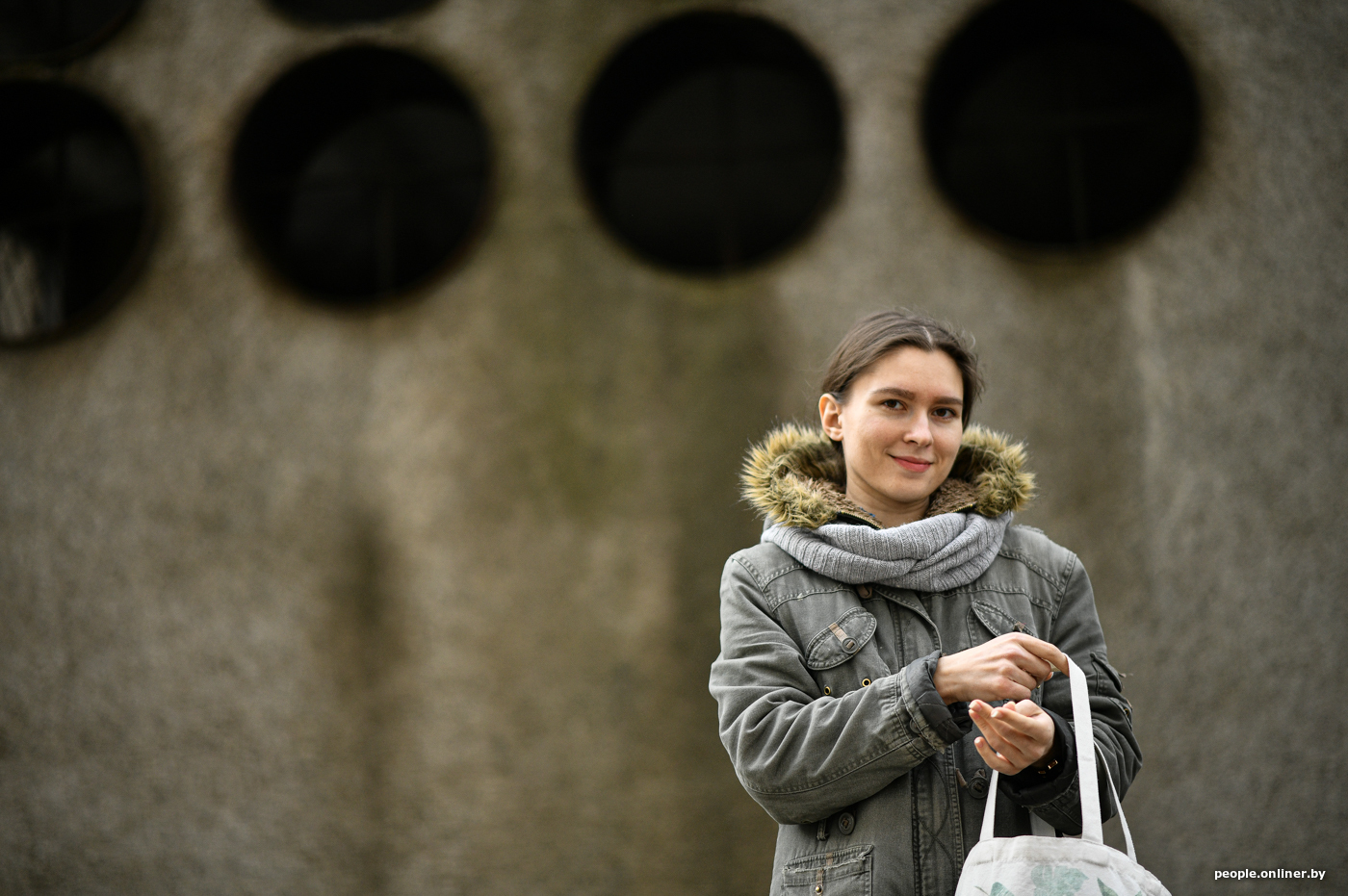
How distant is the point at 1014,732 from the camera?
1478mm

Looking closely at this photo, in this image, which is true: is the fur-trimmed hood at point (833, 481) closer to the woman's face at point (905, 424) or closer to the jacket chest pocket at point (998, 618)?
the woman's face at point (905, 424)

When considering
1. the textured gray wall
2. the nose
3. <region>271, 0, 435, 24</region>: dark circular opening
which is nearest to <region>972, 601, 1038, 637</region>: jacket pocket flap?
the nose

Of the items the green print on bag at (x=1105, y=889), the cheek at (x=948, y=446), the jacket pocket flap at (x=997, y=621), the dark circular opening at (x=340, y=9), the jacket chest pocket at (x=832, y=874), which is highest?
the dark circular opening at (x=340, y=9)

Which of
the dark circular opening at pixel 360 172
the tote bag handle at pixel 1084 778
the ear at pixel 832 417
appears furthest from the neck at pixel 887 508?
the dark circular opening at pixel 360 172

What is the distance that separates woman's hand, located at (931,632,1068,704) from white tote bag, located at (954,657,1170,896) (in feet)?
0.35

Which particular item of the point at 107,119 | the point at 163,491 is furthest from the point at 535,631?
the point at 107,119

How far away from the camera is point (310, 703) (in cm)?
461

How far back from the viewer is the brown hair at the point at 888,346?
1801 mm

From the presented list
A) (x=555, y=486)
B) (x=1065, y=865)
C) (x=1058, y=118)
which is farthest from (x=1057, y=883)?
(x=1058, y=118)

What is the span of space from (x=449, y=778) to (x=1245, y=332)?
3777 mm

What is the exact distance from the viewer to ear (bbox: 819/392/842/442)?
1911mm

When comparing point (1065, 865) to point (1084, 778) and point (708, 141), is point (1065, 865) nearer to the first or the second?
point (1084, 778)

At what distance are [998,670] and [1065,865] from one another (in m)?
0.27

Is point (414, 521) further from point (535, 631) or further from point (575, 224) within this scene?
point (575, 224)
